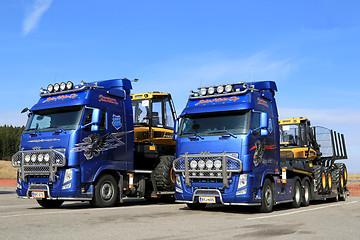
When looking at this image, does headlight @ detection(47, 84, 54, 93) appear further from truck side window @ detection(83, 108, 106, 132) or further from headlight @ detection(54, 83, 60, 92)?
truck side window @ detection(83, 108, 106, 132)

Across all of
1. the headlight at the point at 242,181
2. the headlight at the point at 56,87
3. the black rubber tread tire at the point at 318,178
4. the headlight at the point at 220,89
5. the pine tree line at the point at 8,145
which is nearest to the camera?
the headlight at the point at 242,181

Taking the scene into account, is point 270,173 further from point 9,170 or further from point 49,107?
point 9,170

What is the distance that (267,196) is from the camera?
13656mm

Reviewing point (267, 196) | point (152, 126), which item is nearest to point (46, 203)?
point (152, 126)

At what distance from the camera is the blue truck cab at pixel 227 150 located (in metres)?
12.5

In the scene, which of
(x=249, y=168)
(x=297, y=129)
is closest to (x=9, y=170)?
(x=297, y=129)

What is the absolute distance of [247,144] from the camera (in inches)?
492

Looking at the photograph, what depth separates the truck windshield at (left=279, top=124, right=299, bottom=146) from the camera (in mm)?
20641

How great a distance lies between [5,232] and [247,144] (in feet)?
22.0

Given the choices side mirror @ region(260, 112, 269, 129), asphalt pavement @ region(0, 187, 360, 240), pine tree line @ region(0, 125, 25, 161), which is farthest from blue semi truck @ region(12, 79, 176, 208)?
pine tree line @ region(0, 125, 25, 161)

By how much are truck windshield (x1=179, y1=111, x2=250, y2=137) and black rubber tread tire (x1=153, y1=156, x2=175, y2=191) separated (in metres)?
3.21

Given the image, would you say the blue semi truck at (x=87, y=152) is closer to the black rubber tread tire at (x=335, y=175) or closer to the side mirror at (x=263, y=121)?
the side mirror at (x=263, y=121)

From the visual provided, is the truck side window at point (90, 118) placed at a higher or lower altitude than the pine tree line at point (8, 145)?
lower

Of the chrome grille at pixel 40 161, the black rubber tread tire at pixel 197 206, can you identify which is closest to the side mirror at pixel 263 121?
the black rubber tread tire at pixel 197 206
